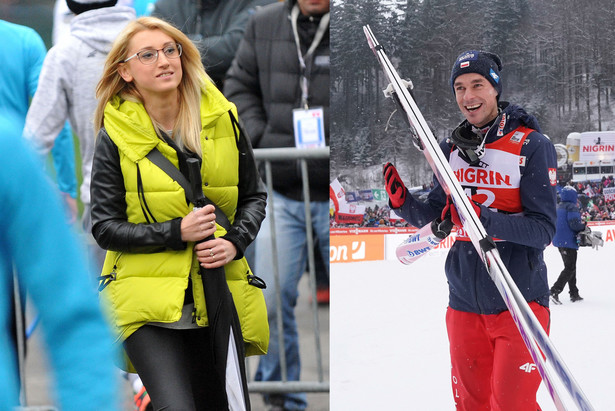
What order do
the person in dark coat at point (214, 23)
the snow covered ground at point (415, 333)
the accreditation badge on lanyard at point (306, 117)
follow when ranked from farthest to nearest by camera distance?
the person in dark coat at point (214, 23) < the accreditation badge on lanyard at point (306, 117) < the snow covered ground at point (415, 333)

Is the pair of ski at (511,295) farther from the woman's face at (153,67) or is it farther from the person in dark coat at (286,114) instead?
the person in dark coat at (286,114)

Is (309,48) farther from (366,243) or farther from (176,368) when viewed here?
(176,368)

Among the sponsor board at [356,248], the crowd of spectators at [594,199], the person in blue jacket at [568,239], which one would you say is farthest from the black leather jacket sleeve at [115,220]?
the person in blue jacket at [568,239]

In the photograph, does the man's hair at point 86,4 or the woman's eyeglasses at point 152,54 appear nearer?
the woman's eyeglasses at point 152,54

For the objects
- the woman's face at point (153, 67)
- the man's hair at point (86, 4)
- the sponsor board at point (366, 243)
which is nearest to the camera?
the sponsor board at point (366, 243)

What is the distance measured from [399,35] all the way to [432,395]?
1026 millimetres

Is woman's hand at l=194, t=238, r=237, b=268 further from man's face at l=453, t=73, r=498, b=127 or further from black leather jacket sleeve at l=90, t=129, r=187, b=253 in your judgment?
man's face at l=453, t=73, r=498, b=127

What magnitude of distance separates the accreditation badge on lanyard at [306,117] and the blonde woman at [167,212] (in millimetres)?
1087

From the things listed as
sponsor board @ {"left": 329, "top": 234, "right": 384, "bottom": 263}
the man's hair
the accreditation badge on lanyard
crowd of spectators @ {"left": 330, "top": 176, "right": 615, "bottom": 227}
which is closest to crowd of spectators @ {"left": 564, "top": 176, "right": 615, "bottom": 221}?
crowd of spectators @ {"left": 330, "top": 176, "right": 615, "bottom": 227}

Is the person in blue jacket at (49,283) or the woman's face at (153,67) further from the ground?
the woman's face at (153,67)

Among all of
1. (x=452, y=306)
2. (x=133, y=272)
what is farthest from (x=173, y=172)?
(x=452, y=306)

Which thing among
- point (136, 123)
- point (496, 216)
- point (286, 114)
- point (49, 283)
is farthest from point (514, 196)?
point (286, 114)

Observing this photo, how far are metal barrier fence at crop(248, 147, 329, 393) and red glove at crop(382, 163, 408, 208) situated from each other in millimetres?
1198

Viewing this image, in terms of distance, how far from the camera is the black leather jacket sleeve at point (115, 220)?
297cm
